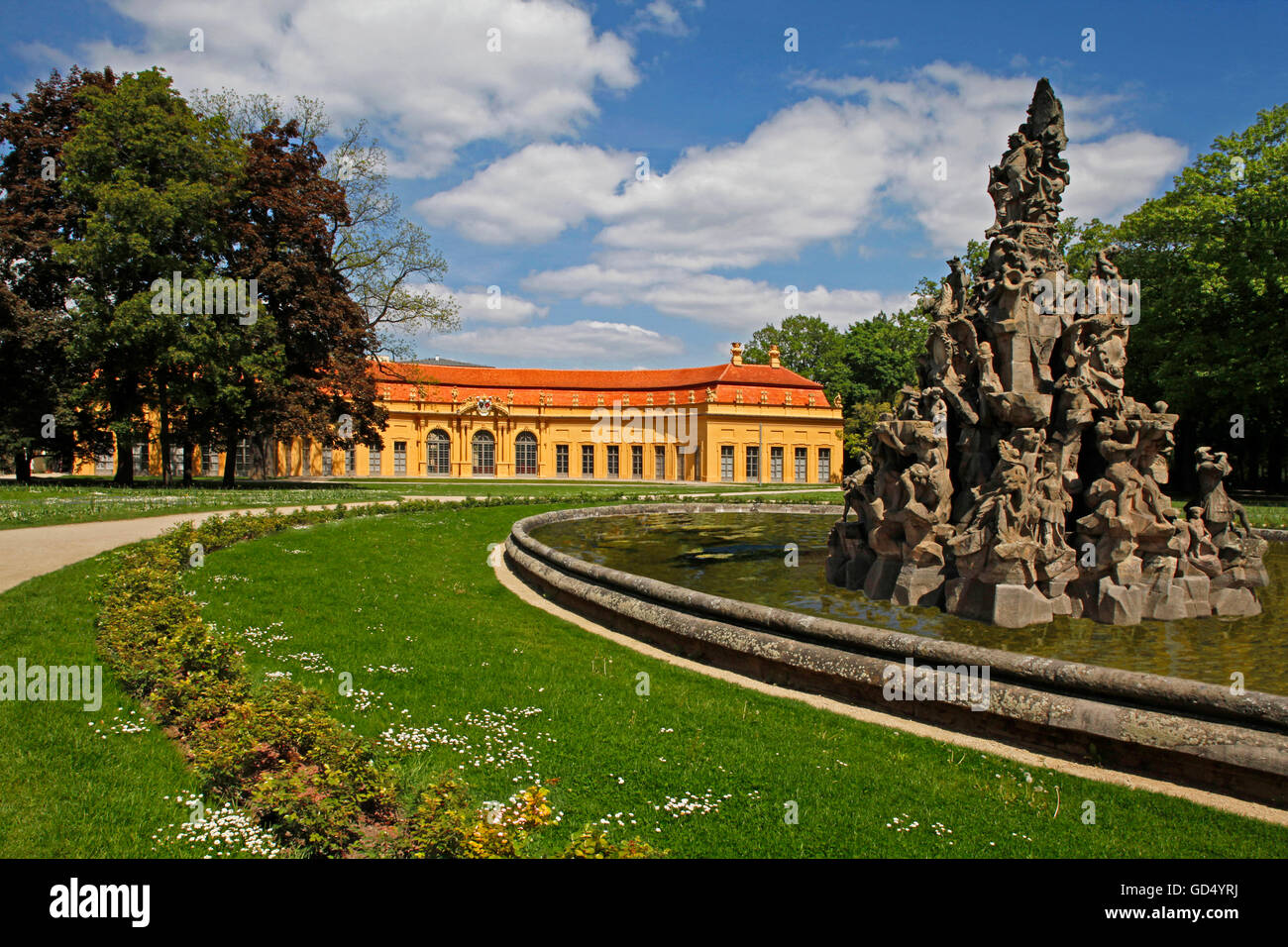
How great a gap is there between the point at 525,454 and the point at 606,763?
62.9 metres

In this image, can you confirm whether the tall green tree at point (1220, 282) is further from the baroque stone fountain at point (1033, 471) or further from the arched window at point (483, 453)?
the arched window at point (483, 453)

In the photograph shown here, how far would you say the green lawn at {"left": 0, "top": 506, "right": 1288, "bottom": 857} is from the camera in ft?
12.8

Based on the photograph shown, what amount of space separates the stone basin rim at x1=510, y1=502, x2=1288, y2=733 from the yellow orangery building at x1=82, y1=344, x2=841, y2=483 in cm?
5291

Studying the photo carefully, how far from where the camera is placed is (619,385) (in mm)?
69438

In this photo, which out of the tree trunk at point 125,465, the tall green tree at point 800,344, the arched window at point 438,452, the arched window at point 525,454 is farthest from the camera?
the tall green tree at point 800,344

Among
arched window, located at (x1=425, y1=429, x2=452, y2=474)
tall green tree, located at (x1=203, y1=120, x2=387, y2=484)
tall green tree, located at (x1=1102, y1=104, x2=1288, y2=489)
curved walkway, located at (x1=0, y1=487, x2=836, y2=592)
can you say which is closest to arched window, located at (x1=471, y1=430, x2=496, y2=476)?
arched window, located at (x1=425, y1=429, x2=452, y2=474)

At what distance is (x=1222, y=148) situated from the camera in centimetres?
3172

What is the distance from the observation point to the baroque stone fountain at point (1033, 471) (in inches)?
345

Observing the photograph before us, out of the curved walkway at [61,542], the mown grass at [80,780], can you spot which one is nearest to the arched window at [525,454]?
the curved walkway at [61,542]

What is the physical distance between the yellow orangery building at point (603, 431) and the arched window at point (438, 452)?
87 mm

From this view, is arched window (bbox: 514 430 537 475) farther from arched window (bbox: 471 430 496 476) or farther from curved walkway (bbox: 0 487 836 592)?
curved walkway (bbox: 0 487 836 592)

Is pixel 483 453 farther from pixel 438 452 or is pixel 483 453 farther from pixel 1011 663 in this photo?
pixel 1011 663
